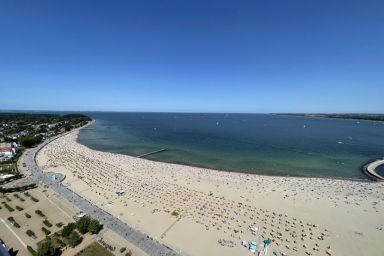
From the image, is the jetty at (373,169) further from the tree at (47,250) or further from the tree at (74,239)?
the tree at (47,250)

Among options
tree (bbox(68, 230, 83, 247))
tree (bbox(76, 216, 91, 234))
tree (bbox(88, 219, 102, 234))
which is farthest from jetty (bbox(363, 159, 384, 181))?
tree (bbox(68, 230, 83, 247))

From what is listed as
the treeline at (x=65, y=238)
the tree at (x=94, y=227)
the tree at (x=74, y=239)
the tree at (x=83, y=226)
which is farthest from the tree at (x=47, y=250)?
the tree at (x=94, y=227)

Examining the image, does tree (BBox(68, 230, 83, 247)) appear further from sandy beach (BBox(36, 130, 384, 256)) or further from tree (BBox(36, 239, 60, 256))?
sandy beach (BBox(36, 130, 384, 256))

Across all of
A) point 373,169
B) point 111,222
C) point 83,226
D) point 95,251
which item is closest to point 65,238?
point 83,226

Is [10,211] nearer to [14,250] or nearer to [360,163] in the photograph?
[14,250]

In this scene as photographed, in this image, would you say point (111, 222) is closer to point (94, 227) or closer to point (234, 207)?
point (94, 227)
